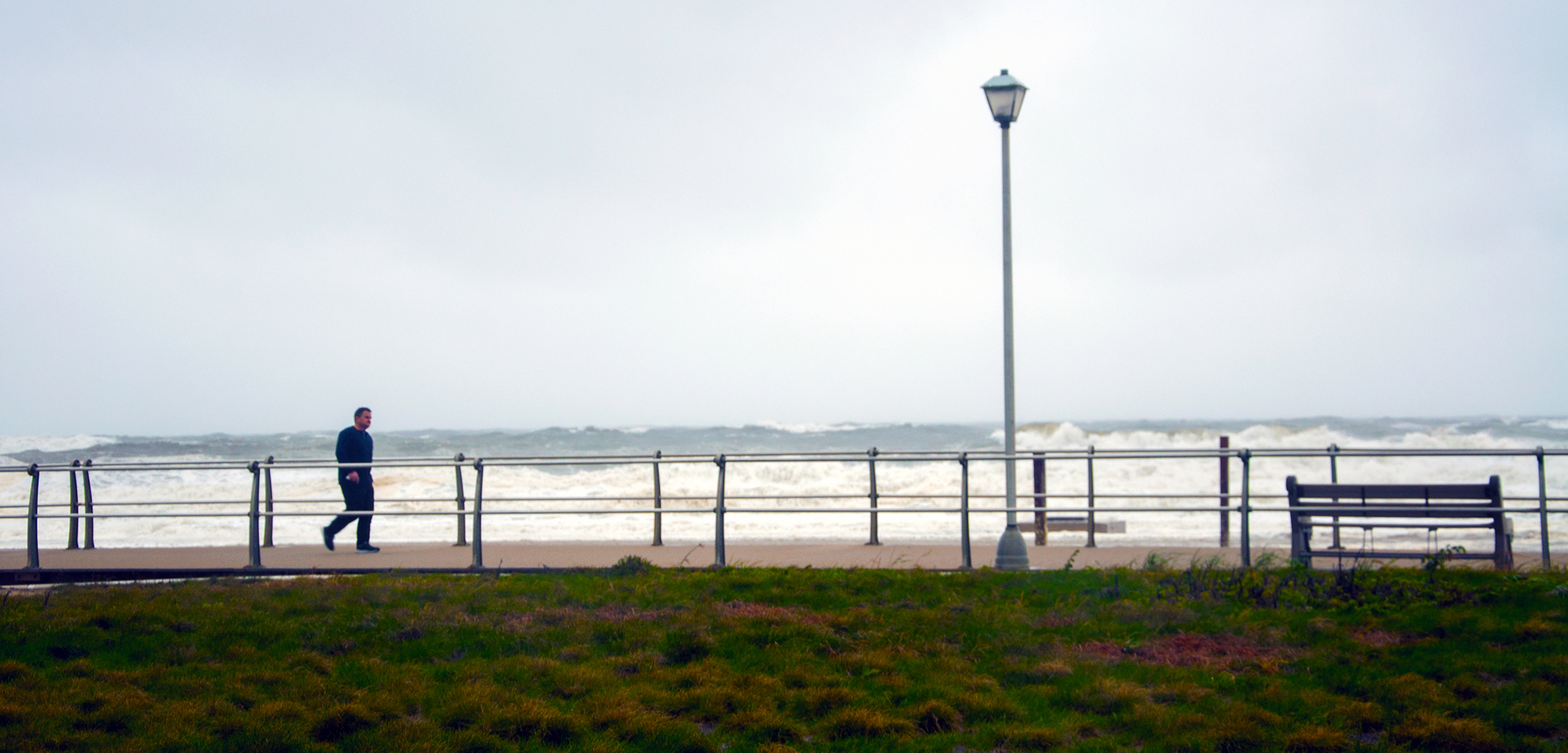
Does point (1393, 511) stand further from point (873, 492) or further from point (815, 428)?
point (815, 428)

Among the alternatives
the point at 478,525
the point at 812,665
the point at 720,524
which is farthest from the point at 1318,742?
the point at 478,525

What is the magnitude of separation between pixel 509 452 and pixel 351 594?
4056 centimetres

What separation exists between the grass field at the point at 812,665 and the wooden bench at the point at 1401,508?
0.94 meters

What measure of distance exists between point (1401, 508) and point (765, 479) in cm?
2337

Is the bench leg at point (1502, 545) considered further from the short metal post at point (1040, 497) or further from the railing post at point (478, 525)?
the railing post at point (478, 525)

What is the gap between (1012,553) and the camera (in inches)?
346

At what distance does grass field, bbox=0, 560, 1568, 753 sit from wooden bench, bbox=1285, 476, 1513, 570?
0.94m

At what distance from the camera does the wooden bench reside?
338 inches

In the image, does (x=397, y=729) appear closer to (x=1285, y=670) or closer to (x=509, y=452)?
(x=1285, y=670)

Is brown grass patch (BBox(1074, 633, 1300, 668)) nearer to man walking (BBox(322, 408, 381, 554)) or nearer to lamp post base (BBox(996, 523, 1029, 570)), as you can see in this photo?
lamp post base (BBox(996, 523, 1029, 570))

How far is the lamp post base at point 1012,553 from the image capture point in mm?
8766

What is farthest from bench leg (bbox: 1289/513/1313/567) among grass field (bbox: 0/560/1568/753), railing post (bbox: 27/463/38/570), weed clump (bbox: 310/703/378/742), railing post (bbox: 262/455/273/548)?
railing post (bbox: 27/463/38/570)

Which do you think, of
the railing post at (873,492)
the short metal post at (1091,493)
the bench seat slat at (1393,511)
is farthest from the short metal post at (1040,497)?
the bench seat slat at (1393,511)

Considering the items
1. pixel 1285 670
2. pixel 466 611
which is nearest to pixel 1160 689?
pixel 1285 670
